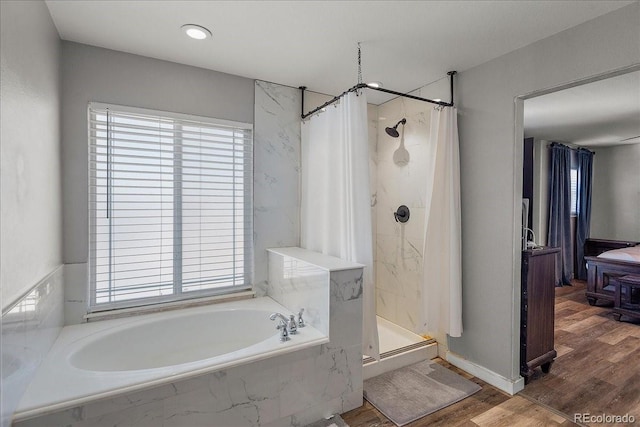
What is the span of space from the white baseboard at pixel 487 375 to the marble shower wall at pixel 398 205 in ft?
1.30

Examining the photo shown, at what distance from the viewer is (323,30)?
198 cm

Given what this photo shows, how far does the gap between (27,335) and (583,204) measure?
7.18 metres

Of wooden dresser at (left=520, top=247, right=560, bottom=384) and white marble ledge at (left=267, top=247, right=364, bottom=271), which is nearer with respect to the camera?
white marble ledge at (left=267, top=247, right=364, bottom=271)

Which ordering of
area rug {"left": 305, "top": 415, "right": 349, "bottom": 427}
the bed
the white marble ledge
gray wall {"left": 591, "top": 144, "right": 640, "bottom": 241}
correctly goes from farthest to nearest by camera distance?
gray wall {"left": 591, "top": 144, "right": 640, "bottom": 241} < the bed < the white marble ledge < area rug {"left": 305, "top": 415, "right": 349, "bottom": 427}

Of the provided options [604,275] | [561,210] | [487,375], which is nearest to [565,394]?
[487,375]

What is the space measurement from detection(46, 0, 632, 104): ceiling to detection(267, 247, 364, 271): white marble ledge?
1.53 metres

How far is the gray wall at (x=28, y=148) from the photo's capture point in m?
1.24

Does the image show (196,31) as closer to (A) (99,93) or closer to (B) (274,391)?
(A) (99,93)

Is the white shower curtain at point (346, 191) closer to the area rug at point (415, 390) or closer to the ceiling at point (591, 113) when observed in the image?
the area rug at point (415, 390)

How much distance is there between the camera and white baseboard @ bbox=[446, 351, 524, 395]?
2.26 m

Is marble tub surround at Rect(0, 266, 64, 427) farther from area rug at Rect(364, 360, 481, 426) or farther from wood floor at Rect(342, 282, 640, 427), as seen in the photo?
area rug at Rect(364, 360, 481, 426)

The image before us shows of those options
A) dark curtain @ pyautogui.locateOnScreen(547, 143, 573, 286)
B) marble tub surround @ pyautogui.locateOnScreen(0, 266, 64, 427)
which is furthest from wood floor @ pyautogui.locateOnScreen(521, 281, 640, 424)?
marble tub surround @ pyautogui.locateOnScreen(0, 266, 64, 427)

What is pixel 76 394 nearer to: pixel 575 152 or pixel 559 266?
pixel 559 266

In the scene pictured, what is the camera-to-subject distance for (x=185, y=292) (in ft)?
8.34
